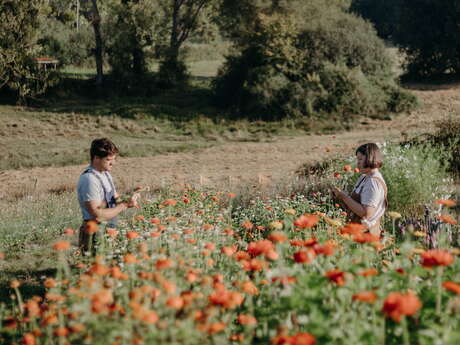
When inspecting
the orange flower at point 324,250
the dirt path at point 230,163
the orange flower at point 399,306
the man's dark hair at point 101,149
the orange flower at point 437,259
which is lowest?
the dirt path at point 230,163

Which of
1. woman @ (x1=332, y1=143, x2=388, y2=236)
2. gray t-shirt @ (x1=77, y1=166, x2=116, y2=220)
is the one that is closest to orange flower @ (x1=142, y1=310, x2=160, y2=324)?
gray t-shirt @ (x1=77, y1=166, x2=116, y2=220)

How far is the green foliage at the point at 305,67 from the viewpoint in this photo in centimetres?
2108

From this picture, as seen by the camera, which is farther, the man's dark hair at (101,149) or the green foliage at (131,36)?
the green foliage at (131,36)

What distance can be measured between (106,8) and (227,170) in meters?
20.1

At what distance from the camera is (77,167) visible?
49.2 ft

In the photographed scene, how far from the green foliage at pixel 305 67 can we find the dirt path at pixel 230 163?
161 centimetres

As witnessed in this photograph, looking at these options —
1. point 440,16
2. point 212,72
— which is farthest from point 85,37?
point 440,16

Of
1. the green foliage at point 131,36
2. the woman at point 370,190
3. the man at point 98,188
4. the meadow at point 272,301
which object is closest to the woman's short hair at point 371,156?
the woman at point 370,190

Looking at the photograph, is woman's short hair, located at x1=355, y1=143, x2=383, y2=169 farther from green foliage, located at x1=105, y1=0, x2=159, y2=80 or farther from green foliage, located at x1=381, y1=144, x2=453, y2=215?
green foliage, located at x1=105, y1=0, x2=159, y2=80

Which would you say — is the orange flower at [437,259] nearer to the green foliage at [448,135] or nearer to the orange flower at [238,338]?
the orange flower at [238,338]

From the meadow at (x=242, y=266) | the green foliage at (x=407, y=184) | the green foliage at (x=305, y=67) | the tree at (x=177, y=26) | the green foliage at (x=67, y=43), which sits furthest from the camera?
the green foliage at (x=67, y=43)

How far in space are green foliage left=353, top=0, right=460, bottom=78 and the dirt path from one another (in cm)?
804

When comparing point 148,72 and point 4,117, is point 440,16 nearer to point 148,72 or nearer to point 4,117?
point 148,72

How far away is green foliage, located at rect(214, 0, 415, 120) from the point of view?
2108 cm
